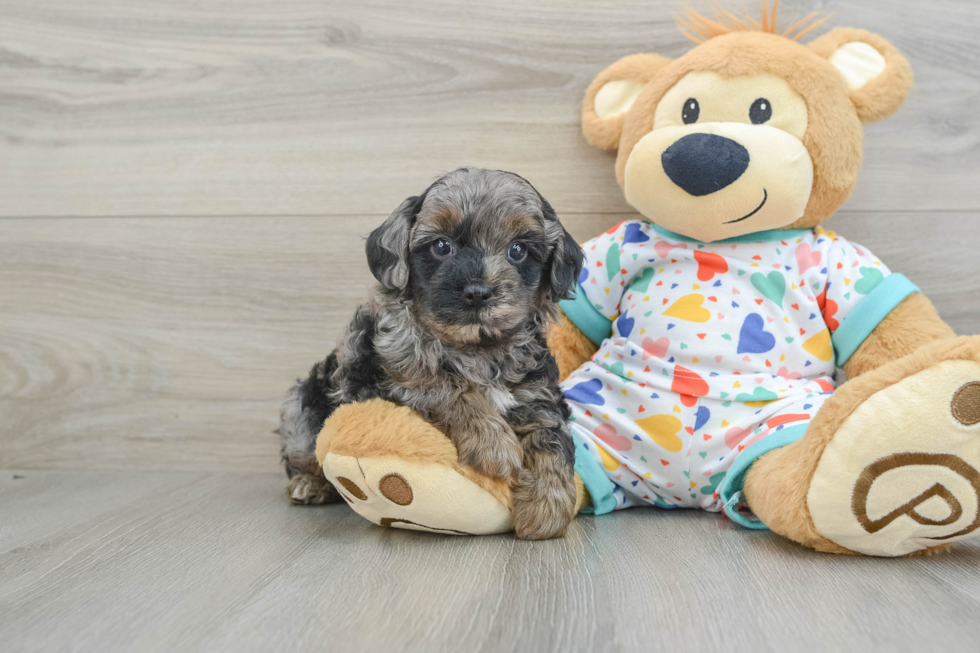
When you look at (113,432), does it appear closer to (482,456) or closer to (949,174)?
(482,456)

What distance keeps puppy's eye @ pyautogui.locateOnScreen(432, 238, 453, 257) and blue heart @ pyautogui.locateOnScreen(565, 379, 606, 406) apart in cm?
51

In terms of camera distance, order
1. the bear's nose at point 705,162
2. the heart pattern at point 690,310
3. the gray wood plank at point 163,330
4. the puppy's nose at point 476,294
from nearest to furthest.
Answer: the puppy's nose at point 476,294 → the bear's nose at point 705,162 → the heart pattern at point 690,310 → the gray wood plank at point 163,330

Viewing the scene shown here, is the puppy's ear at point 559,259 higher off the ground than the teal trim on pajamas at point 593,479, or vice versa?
the puppy's ear at point 559,259

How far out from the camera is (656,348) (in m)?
1.64

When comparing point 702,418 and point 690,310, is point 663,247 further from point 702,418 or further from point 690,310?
point 702,418

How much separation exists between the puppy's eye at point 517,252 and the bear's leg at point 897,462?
24.2 inches

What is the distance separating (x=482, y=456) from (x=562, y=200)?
0.91 meters

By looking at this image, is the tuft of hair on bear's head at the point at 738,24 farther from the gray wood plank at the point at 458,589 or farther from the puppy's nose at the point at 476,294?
the gray wood plank at the point at 458,589

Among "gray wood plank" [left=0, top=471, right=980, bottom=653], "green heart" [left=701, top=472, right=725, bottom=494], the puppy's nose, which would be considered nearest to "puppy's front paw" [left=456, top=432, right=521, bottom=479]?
"gray wood plank" [left=0, top=471, right=980, bottom=653]

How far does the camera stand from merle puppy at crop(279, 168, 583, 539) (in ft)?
4.42

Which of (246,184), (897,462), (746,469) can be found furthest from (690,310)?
(246,184)

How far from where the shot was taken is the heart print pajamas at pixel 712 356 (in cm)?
156

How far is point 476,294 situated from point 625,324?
539mm

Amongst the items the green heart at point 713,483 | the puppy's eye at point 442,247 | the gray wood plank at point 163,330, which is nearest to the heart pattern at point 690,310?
the green heart at point 713,483
